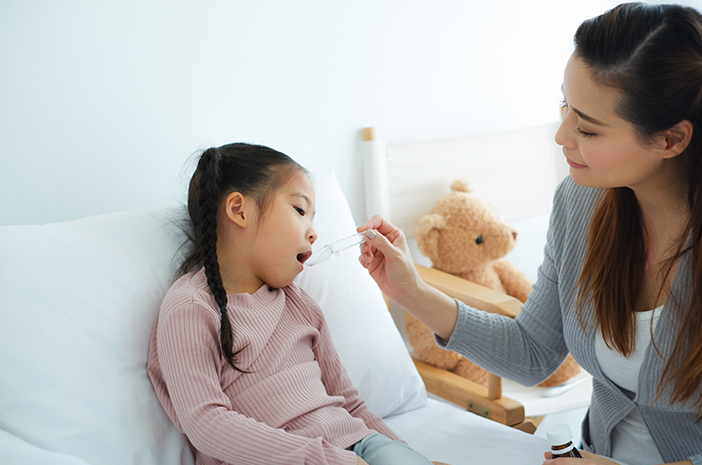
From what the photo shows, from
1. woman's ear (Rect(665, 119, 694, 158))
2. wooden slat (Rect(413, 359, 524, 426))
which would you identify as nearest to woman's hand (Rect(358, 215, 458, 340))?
wooden slat (Rect(413, 359, 524, 426))

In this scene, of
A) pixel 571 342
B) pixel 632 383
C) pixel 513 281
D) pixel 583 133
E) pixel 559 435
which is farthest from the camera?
pixel 513 281

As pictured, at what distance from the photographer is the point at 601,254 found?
42.6 inches

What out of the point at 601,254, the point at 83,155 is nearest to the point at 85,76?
the point at 83,155

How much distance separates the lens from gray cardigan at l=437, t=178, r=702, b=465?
3.28ft

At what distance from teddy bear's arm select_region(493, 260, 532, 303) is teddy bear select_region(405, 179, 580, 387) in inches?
6.2

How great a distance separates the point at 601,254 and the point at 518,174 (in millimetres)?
1096

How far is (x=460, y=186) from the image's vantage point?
6.19 feet

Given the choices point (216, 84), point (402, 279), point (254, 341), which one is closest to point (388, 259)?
point (402, 279)

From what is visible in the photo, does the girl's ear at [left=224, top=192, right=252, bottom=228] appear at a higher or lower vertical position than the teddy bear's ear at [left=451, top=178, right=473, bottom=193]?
higher

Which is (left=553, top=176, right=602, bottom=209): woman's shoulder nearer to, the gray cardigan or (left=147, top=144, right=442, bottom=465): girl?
the gray cardigan

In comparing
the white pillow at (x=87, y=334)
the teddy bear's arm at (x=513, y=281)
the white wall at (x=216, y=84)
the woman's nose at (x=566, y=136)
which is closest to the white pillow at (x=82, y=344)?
the white pillow at (x=87, y=334)

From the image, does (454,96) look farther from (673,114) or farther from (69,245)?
(69,245)

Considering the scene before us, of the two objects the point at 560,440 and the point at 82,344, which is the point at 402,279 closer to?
the point at 560,440

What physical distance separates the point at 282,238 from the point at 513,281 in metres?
1.18
